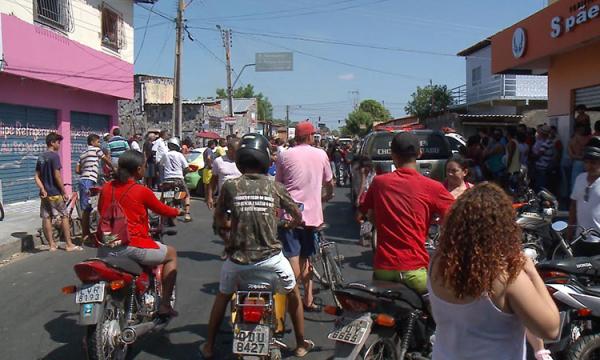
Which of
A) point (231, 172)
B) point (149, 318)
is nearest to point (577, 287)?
point (149, 318)

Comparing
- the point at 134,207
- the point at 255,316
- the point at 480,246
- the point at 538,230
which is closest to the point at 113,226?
the point at 134,207

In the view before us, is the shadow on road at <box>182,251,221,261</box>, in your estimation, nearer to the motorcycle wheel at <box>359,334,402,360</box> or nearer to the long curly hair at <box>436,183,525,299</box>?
the motorcycle wheel at <box>359,334,402,360</box>

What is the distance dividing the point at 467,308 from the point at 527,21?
1382 cm

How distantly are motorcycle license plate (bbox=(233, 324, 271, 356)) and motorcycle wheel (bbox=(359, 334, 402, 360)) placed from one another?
0.72 metres

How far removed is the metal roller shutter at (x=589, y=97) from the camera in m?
13.6

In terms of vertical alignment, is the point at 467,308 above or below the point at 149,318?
above

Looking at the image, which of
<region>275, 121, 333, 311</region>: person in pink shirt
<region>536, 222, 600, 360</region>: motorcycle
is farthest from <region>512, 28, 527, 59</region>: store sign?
<region>536, 222, 600, 360</region>: motorcycle

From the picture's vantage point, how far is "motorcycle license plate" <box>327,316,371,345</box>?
3.36 m

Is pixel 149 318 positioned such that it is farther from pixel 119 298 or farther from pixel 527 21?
A: pixel 527 21

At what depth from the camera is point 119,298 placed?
4.50 metres

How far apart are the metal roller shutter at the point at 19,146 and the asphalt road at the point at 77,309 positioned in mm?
6002

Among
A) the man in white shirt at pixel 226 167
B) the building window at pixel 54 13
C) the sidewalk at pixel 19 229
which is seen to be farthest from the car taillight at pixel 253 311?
the building window at pixel 54 13

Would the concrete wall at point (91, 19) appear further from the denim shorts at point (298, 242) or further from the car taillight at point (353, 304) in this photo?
the car taillight at point (353, 304)

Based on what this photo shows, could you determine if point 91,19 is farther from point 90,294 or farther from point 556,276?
point 556,276
